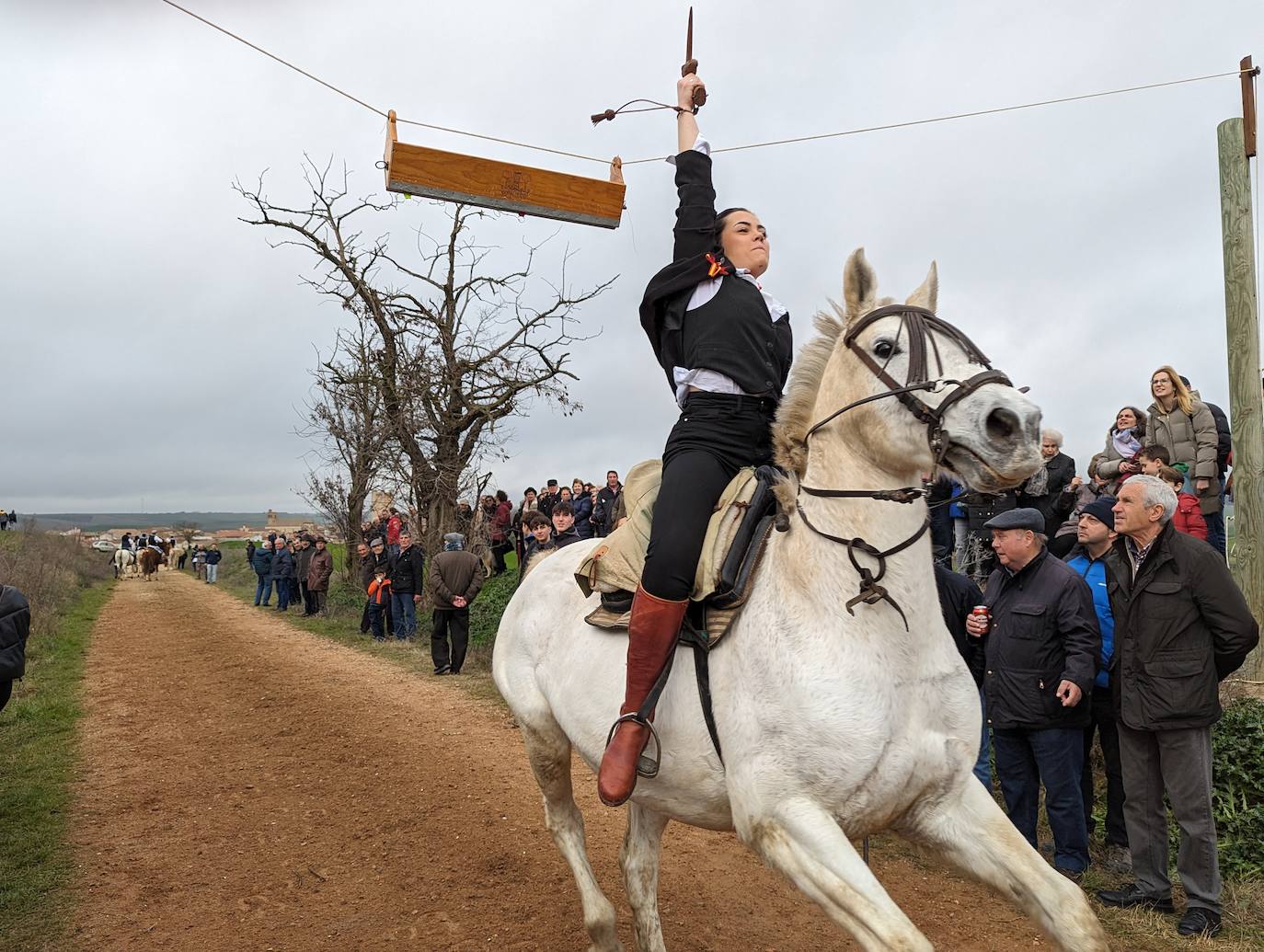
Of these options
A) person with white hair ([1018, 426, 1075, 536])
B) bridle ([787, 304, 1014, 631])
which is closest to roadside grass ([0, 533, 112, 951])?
bridle ([787, 304, 1014, 631])

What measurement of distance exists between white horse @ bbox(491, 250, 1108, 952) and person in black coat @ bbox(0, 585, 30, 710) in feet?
15.5

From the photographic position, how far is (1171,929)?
15.7ft

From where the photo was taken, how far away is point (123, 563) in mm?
49219

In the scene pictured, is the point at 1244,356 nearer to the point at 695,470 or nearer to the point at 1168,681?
the point at 1168,681

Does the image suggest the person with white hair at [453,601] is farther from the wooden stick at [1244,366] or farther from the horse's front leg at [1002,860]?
the horse's front leg at [1002,860]

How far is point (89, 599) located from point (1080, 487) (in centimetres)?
3334

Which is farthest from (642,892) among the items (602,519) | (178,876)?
(602,519)

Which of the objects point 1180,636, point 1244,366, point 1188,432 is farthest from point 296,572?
point 1180,636

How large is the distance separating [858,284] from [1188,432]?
266 inches

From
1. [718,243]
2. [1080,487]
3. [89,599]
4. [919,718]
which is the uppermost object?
[718,243]

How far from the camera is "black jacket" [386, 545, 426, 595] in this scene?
1722cm

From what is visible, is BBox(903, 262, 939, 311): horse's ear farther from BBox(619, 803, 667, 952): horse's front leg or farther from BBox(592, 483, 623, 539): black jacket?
BBox(592, 483, 623, 539): black jacket

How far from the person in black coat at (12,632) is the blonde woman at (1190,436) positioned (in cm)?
969

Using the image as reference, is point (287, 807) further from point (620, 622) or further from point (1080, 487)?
point (1080, 487)
